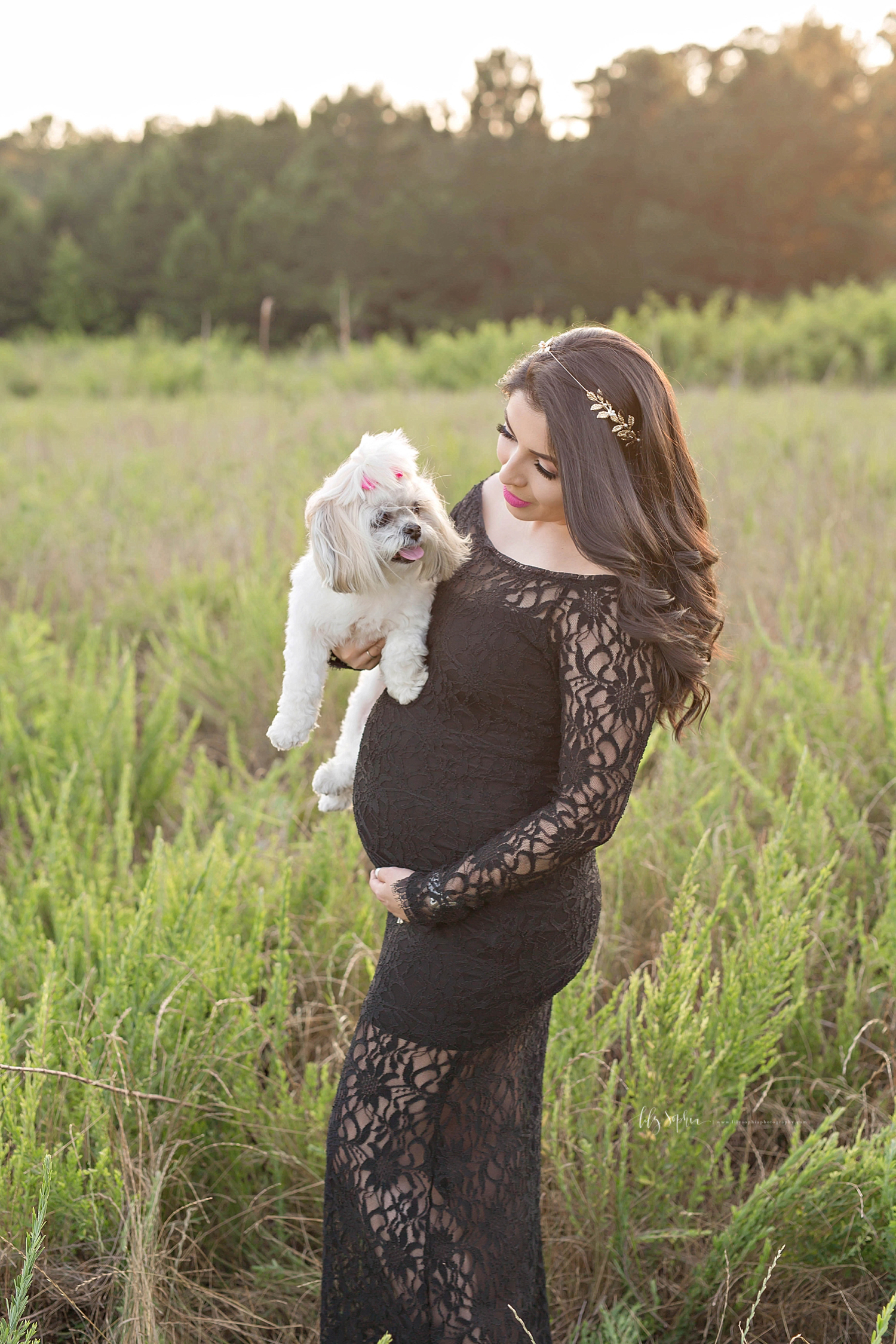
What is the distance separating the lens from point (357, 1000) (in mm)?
2754

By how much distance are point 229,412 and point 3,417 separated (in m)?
2.36

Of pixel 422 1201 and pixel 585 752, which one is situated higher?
pixel 585 752

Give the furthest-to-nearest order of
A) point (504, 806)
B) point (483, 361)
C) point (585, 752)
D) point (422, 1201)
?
1. point (483, 361)
2. point (422, 1201)
3. point (504, 806)
4. point (585, 752)

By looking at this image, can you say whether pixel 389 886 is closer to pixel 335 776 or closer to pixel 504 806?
pixel 504 806

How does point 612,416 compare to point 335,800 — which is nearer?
point 612,416

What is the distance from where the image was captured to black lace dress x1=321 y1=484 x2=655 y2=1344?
5.21ft

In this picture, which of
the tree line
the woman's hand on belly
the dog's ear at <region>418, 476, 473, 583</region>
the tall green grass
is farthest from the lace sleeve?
the tree line

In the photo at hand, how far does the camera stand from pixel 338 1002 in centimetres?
277

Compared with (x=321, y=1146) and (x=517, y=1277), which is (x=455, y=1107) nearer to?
(x=517, y=1277)

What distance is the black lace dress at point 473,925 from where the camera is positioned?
5.21 feet

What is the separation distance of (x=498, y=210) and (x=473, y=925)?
33494mm

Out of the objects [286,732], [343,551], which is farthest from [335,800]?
[343,551]

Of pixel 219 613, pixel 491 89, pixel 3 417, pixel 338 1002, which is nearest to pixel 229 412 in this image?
pixel 3 417

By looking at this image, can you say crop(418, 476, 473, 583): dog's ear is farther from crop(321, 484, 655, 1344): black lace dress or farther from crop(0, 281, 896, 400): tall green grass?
crop(0, 281, 896, 400): tall green grass
